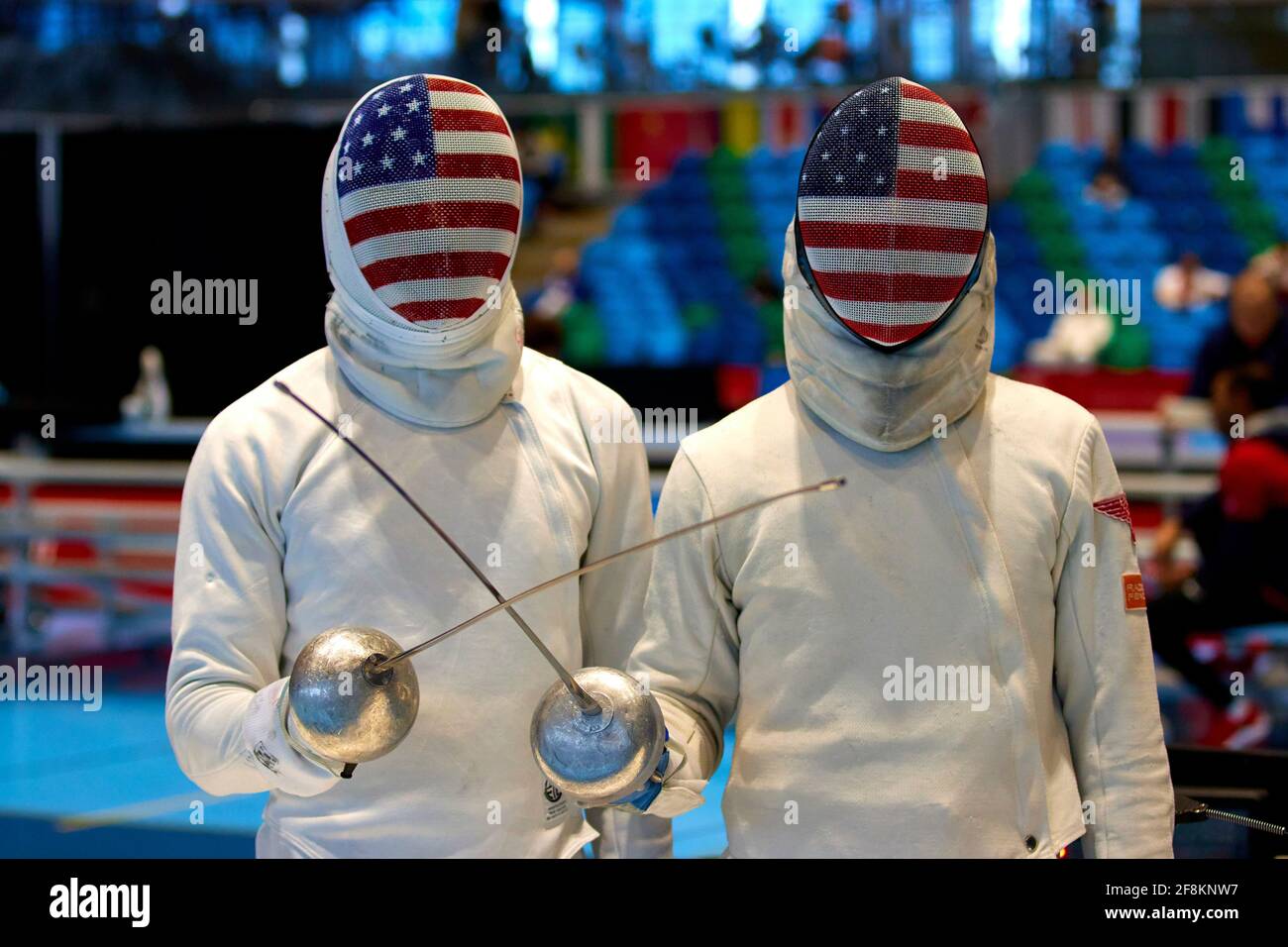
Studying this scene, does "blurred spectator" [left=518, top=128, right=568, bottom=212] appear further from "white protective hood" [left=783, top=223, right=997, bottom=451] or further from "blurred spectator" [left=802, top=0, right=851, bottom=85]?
"white protective hood" [left=783, top=223, right=997, bottom=451]

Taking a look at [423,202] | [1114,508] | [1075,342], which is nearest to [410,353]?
[423,202]

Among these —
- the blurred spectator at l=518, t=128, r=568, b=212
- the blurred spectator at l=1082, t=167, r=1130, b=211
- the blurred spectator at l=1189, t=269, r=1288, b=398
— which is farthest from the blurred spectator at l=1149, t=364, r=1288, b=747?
the blurred spectator at l=1082, t=167, r=1130, b=211

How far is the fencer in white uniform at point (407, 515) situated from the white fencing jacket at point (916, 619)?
190 mm

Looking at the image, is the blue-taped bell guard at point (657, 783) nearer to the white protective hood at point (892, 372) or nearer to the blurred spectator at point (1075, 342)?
the white protective hood at point (892, 372)

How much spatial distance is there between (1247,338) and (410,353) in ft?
10.7

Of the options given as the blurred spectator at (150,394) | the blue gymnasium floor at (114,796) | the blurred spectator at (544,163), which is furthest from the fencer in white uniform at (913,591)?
the blurred spectator at (544,163)

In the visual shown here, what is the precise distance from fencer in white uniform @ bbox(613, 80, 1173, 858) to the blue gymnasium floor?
489 millimetres

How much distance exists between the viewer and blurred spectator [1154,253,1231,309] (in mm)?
7664

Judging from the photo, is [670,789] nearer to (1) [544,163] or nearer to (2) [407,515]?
(2) [407,515]

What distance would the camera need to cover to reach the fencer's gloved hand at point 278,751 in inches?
57.2

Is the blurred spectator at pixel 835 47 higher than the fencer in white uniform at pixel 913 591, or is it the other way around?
the blurred spectator at pixel 835 47

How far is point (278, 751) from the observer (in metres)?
1.47
